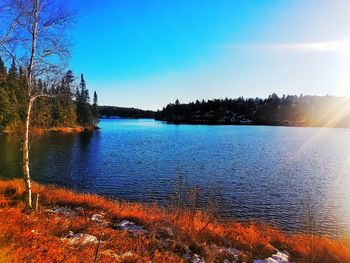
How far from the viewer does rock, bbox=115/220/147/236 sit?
10.5 metres

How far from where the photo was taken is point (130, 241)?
9.24 metres

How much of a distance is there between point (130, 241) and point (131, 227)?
6.91ft

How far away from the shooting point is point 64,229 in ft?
31.0

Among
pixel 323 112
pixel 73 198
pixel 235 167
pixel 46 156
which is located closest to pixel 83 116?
pixel 46 156

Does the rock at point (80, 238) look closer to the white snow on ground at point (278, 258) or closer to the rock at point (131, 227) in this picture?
the rock at point (131, 227)

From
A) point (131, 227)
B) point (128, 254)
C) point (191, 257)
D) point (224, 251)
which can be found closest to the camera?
point (128, 254)

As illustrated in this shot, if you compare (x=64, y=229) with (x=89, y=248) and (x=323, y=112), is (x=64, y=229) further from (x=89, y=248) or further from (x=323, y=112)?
(x=323, y=112)

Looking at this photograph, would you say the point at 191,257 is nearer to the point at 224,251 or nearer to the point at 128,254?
the point at 224,251

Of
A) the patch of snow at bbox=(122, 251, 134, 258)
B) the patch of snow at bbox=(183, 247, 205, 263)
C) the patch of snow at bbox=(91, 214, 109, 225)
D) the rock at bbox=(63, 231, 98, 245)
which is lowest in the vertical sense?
the patch of snow at bbox=(91, 214, 109, 225)

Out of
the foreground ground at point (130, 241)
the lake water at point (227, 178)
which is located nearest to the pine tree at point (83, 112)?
the lake water at point (227, 178)

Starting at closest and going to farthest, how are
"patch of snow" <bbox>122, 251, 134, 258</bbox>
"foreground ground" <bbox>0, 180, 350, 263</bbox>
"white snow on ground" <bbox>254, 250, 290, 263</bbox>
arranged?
Result: "foreground ground" <bbox>0, 180, 350, 263</bbox> < "patch of snow" <bbox>122, 251, 134, 258</bbox> < "white snow on ground" <bbox>254, 250, 290, 263</bbox>

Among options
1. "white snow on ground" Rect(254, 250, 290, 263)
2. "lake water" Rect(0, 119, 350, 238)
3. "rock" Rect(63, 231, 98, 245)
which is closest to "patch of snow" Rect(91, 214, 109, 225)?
"rock" Rect(63, 231, 98, 245)

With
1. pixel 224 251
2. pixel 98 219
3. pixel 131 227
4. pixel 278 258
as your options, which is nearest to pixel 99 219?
pixel 98 219

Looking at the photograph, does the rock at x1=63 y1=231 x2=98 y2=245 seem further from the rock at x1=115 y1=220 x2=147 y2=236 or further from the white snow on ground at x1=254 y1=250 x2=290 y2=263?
the white snow on ground at x1=254 y1=250 x2=290 y2=263
